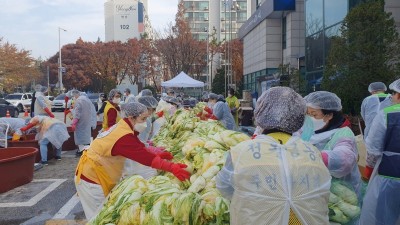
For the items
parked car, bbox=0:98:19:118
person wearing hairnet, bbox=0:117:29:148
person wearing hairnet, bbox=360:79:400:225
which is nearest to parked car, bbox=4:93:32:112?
parked car, bbox=0:98:19:118

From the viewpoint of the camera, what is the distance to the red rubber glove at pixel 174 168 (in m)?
3.75

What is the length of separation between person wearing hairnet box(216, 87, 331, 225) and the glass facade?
14079mm

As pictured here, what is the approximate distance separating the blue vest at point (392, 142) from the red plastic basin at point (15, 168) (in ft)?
19.3

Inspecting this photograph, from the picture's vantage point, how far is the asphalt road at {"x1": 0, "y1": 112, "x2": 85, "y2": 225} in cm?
619

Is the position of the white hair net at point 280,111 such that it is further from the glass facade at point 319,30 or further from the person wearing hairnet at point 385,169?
the glass facade at point 319,30

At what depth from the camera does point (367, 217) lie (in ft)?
13.3

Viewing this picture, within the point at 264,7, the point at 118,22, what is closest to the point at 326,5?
the point at 264,7

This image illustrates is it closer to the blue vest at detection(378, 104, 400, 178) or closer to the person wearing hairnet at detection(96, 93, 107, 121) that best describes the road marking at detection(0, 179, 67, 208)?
the person wearing hairnet at detection(96, 93, 107, 121)

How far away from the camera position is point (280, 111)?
8.34ft

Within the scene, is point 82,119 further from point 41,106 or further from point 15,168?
point 15,168

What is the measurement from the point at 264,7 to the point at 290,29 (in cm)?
292

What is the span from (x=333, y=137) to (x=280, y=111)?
123 cm

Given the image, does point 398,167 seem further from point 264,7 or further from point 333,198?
point 264,7

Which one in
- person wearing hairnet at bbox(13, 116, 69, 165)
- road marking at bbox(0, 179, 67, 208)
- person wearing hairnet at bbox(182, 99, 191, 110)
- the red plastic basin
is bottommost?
road marking at bbox(0, 179, 67, 208)
